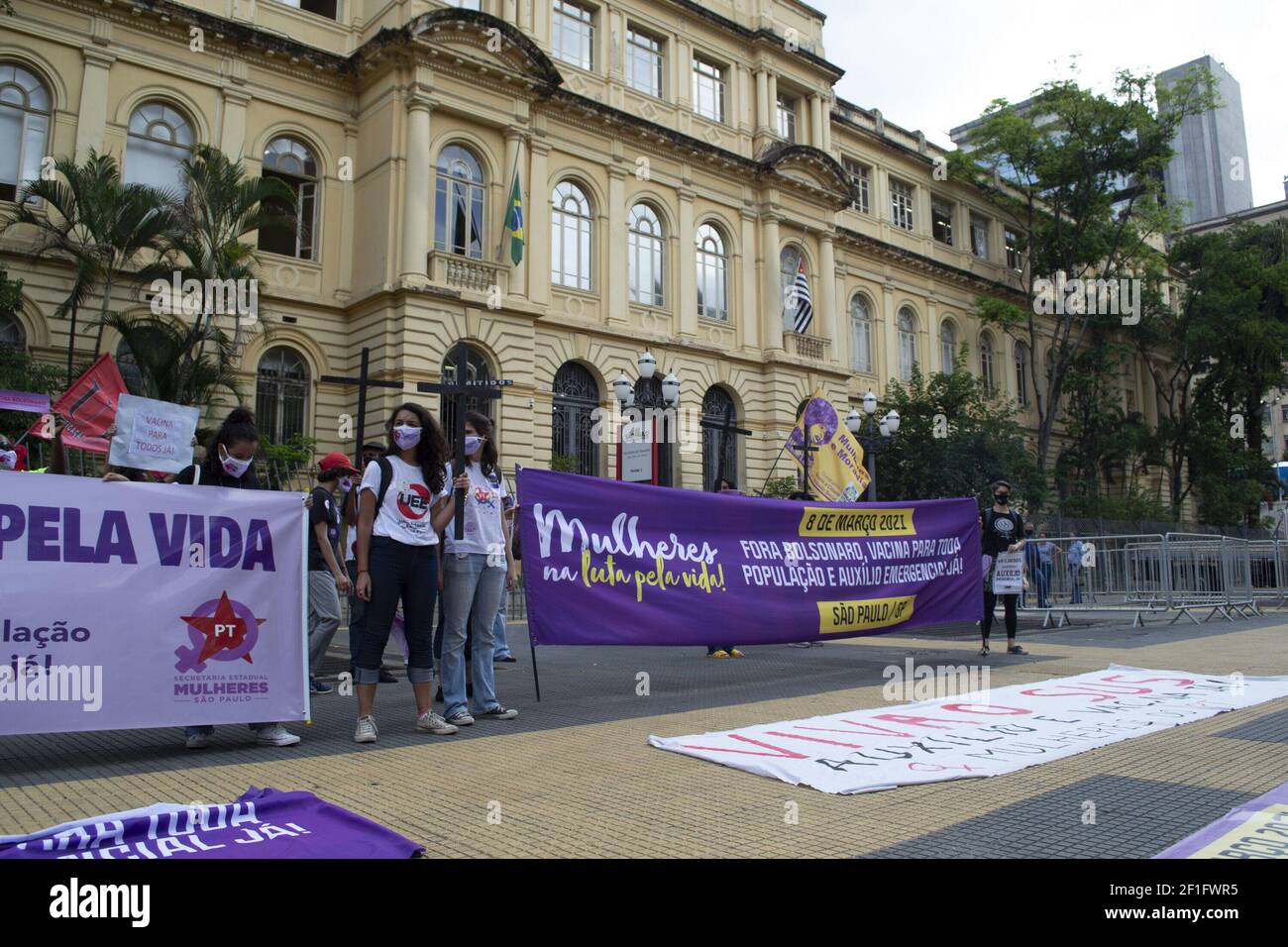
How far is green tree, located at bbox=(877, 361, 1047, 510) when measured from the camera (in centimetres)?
2922

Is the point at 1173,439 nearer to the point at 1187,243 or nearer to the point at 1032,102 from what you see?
the point at 1187,243

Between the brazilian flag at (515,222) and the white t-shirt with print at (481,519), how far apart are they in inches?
724

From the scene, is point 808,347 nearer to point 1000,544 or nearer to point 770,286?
point 770,286

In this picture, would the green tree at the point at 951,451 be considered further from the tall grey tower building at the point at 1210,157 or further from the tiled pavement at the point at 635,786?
the tall grey tower building at the point at 1210,157

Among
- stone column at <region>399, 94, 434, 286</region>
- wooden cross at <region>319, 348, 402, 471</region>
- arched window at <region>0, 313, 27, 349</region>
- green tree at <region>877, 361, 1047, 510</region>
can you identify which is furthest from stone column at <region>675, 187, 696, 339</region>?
arched window at <region>0, 313, 27, 349</region>

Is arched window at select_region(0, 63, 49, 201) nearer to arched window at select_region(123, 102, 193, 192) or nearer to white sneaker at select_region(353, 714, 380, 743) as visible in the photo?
arched window at select_region(123, 102, 193, 192)

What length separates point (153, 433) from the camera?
32.8 ft

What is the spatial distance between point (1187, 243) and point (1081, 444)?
40.6 ft

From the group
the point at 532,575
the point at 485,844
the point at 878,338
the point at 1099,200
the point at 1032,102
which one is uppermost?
the point at 1032,102

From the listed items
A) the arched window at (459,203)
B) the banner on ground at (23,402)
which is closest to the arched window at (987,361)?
the arched window at (459,203)

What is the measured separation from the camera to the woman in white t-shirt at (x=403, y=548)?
5844mm

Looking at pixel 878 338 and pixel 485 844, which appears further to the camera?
pixel 878 338
